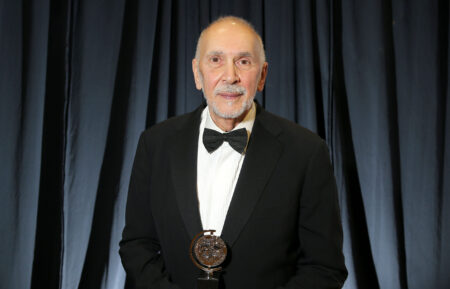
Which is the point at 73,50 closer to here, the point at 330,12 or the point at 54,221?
the point at 54,221

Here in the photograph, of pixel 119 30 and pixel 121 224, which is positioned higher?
pixel 119 30

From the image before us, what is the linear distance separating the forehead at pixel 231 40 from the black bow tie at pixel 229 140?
0.94ft

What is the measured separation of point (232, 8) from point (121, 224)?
1522 mm

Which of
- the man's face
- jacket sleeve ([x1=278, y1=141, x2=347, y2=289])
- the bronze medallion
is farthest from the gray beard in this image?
the bronze medallion

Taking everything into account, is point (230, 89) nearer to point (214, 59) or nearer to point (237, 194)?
point (214, 59)

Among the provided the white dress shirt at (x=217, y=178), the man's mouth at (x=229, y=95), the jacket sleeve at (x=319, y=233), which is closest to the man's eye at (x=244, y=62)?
the man's mouth at (x=229, y=95)

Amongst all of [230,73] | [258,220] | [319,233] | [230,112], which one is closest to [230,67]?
[230,73]

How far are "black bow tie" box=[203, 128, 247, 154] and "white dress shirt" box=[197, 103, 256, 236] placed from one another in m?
0.05

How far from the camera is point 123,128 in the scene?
103 inches

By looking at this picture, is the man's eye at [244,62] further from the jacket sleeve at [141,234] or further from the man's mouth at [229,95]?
the jacket sleeve at [141,234]

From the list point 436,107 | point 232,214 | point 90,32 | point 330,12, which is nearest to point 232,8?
point 330,12

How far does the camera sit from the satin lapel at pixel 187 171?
142 centimetres

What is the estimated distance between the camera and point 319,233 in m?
1.40

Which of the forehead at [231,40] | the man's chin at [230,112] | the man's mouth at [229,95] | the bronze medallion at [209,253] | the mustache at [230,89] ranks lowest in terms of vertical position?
the bronze medallion at [209,253]
